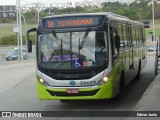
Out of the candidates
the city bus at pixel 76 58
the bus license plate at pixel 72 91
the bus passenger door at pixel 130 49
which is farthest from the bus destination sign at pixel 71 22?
the bus passenger door at pixel 130 49

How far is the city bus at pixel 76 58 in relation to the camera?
11.0 m

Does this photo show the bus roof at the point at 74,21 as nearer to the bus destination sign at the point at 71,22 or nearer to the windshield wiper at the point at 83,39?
the bus destination sign at the point at 71,22

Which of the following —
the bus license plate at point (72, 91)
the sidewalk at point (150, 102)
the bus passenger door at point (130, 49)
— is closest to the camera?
the sidewalk at point (150, 102)

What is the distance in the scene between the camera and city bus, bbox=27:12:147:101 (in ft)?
36.0

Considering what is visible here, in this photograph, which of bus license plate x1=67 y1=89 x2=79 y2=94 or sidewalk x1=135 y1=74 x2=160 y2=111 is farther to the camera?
bus license plate x1=67 y1=89 x2=79 y2=94

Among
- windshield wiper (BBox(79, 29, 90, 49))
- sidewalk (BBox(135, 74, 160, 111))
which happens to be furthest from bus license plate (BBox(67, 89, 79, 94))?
sidewalk (BBox(135, 74, 160, 111))

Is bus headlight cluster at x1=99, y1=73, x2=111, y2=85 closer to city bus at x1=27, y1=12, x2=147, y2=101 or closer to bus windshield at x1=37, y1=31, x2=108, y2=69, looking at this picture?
city bus at x1=27, y1=12, x2=147, y2=101

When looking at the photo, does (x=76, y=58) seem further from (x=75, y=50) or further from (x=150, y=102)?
(x=150, y=102)

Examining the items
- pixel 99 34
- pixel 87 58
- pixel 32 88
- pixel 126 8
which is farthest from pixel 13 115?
pixel 126 8

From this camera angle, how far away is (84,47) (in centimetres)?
1121

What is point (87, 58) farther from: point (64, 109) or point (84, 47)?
point (64, 109)

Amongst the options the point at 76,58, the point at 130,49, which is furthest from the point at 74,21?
the point at 130,49

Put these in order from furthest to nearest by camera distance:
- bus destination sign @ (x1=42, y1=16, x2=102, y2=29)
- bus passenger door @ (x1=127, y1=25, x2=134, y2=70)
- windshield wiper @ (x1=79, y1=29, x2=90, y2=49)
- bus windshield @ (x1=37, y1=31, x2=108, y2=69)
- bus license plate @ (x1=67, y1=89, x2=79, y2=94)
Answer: bus passenger door @ (x1=127, y1=25, x2=134, y2=70)
bus destination sign @ (x1=42, y1=16, x2=102, y2=29)
windshield wiper @ (x1=79, y1=29, x2=90, y2=49)
bus windshield @ (x1=37, y1=31, x2=108, y2=69)
bus license plate @ (x1=67, y1=89, x2=79, y2=94)

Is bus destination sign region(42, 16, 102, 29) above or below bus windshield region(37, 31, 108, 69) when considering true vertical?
above
